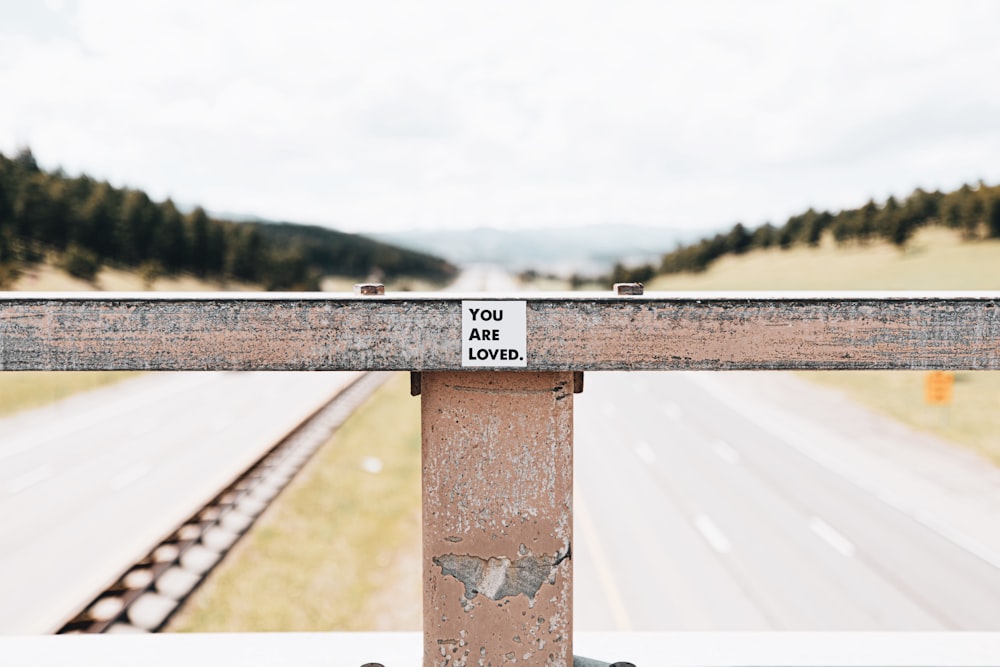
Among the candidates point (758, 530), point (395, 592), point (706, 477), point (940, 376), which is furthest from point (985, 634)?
point (940, 376)

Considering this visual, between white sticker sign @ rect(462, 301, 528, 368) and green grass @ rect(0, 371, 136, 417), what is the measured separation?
2605cm

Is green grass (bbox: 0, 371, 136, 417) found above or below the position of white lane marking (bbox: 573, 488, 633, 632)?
above

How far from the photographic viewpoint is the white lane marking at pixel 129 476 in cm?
1669

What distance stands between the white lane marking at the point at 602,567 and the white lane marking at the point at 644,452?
4.22m

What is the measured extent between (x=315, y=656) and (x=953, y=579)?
42.5 feet

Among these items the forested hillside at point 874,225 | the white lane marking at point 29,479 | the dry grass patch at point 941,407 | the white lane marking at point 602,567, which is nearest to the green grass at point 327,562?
the white lane marking at point 602,567

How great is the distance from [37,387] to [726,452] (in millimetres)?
25948

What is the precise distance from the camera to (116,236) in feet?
215

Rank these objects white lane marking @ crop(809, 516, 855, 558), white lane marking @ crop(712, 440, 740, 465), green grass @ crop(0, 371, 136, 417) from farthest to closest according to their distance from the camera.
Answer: green grass @ crop(0, 371, 136, 417) < white lane marking @ crop(712, 440, 740, 465) < white lane marking @ crop(809, 516, 855, 558)

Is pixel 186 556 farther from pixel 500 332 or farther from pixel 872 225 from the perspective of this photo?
pixel 872 225

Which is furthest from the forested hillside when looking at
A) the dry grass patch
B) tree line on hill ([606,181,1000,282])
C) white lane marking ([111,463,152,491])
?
white lane marking ([111,463,152,491])

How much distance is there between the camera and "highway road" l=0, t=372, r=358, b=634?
11695 millimetres

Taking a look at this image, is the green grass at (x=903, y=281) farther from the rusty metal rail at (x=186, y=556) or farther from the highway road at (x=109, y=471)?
the highway road at (x=109, y=471)

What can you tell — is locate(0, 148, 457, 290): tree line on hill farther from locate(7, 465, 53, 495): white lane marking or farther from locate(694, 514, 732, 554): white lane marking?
locate(694, 514, 732, 554): white lane marking
